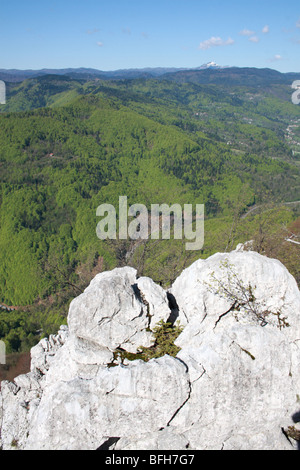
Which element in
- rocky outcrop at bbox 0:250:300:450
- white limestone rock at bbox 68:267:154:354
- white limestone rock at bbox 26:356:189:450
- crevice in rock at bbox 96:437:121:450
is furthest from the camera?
white limestone rock at bbox 68:267:154:354

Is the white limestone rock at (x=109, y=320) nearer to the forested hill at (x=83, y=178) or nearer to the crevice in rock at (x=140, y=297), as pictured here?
the crevice in rock at (x=140, y=297)

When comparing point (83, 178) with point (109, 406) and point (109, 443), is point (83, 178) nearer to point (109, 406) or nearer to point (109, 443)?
point (109, 443)

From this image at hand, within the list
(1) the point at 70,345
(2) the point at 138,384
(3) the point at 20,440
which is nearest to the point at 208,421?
(2) the point at 138,384

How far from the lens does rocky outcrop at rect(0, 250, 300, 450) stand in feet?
34.2

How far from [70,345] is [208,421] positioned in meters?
6.56

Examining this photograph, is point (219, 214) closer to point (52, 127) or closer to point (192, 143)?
point (192, 143)

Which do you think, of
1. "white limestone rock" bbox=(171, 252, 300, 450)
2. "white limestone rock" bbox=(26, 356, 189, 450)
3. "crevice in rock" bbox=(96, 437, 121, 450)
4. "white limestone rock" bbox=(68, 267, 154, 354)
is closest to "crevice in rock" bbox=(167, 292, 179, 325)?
"white limestone rock" bbox=(68, 267, 154, 354)

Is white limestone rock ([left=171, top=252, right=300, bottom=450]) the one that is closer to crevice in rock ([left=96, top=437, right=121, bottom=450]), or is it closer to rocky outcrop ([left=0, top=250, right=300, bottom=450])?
rocky outcrop ([left=0, top=250, right=300, bottom=450])

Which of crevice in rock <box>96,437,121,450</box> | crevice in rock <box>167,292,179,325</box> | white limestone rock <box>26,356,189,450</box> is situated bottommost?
crevice in rock <box>96,437,121,450</box>

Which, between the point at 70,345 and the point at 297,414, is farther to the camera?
the point at 70,345

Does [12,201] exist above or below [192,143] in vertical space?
below

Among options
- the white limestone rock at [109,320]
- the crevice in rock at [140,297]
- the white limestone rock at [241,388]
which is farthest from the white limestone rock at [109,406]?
the crevice in rock at [140,297]

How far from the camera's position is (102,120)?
19500 centimetres

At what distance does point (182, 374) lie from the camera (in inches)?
426
